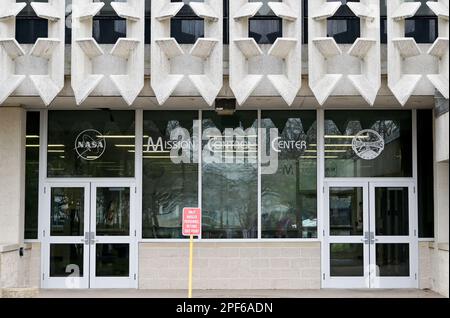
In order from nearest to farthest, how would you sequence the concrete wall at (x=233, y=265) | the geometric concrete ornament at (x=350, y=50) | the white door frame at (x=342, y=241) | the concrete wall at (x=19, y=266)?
the geometric concrete ornament at (x=350, y=50), the concrete wall at (x=19, y=266), the concrete wall at (x=233, y=265), the white door frame at (x=342, y=241)

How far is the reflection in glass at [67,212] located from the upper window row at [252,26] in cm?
347

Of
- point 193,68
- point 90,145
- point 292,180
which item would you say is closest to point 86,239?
point 90,145

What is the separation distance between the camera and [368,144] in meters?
16.0

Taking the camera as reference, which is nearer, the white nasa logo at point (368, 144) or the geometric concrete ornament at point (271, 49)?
the geometric concrete ornament at point (271, 49)

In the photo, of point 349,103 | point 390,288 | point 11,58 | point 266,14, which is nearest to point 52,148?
point 11,58

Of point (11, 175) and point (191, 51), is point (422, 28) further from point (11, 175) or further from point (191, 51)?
point (11, 175)

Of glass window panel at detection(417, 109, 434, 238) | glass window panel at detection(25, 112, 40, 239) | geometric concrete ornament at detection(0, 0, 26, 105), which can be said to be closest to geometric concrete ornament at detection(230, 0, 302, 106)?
glass window panel at detection(417, 109, 434, 238)

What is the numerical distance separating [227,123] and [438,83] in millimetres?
4656

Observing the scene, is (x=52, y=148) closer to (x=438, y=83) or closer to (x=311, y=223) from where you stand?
(x=311, y=223)

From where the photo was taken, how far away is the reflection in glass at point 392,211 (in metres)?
15.9

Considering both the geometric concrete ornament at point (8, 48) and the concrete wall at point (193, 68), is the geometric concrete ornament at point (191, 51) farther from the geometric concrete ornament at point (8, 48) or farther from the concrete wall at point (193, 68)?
the geometric concrete ornament at point (8, 48)

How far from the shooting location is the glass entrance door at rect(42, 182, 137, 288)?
51.6 ft

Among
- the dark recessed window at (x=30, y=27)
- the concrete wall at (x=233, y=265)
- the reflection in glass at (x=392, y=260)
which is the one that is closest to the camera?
the dark recessed window at (x=30, y=27)

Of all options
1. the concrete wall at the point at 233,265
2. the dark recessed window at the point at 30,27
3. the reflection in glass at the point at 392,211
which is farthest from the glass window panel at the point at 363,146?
the dark recessed window at the point at 30,27
